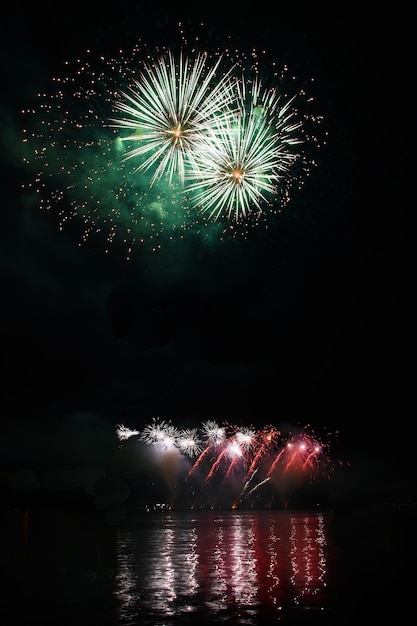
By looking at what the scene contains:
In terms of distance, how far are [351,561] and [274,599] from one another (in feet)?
27.4

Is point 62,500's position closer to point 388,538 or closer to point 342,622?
point 388,538

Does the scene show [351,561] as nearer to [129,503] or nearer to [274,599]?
[274,599]

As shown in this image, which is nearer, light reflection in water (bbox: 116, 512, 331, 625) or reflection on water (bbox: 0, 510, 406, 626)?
reflection on water (bbox: 0, 510, 406, 626)

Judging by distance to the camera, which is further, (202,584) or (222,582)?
(222,582)

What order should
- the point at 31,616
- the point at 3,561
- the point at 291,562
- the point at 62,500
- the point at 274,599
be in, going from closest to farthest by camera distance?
the point at 31,616
the point at 274,599
the point at 291,562
the point at 3,561
the point at 62,500

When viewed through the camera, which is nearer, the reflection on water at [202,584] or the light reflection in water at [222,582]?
the reflection on water at [202,584]

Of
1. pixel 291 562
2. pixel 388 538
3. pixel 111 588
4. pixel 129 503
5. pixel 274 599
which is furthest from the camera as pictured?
pixel 129 503

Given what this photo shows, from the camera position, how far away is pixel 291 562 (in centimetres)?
2180

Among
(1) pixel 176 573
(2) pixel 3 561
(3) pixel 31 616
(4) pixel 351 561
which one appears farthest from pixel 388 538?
(3) pixel 31 616

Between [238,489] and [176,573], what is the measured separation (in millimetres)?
152830

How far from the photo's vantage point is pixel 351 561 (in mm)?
21797

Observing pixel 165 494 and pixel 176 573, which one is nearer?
pixel 176 573

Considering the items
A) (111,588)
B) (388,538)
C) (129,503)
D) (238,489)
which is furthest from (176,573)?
(238,489)

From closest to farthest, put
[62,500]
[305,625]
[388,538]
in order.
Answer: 1. [305,625]
2. [388,538]
3. [62,500]
